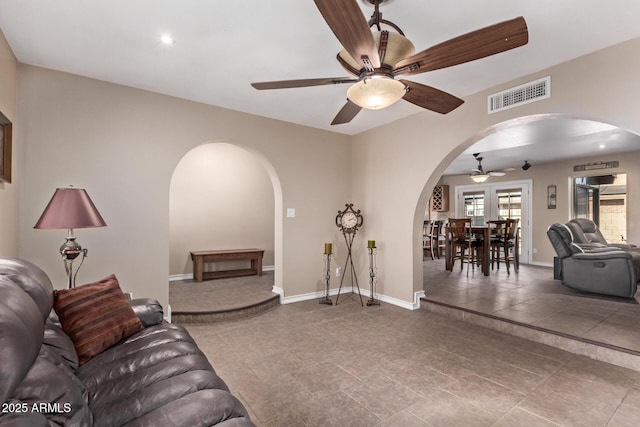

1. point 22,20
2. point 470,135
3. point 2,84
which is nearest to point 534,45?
point 470,135

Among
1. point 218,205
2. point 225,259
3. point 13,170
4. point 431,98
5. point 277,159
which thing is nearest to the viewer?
point 431,98

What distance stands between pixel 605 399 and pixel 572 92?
2438 mm

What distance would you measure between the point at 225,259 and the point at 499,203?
7.19 m

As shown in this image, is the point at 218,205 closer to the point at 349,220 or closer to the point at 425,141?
the point at 349,220

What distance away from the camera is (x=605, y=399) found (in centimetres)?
216

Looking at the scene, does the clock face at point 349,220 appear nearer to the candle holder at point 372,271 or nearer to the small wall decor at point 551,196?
the candle holder at point 372,271

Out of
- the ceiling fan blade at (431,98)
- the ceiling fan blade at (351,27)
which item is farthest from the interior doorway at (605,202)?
the ceiling fan blade at (351,27)

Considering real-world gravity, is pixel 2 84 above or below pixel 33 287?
above

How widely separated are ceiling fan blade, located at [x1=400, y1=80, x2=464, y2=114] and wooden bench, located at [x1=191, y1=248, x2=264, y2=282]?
412 centimetres

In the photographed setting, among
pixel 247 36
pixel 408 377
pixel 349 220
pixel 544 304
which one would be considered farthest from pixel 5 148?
pixel 544 304

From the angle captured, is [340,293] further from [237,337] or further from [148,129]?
[148,129]

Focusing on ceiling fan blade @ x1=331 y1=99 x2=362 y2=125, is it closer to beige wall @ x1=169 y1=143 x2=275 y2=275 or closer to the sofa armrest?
the sofa armrest

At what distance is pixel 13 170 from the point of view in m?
2.72

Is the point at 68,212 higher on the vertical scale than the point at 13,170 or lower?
lower
